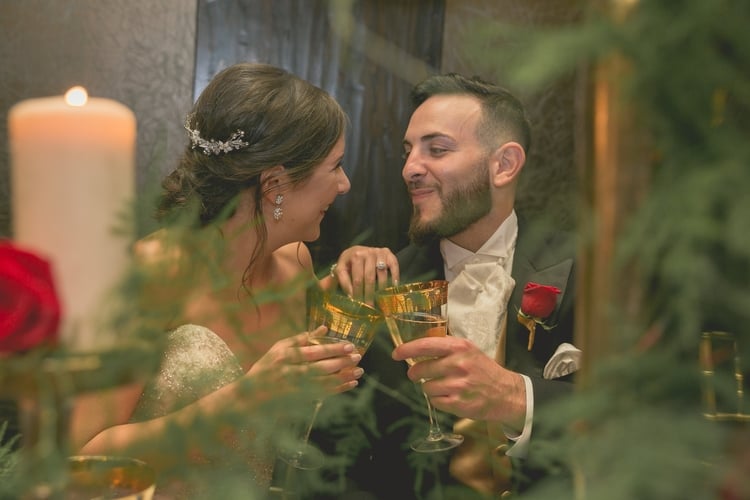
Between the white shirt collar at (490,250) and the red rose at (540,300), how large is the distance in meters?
0.36

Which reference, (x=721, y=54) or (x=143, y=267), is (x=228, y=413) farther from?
(x=721, y=54)

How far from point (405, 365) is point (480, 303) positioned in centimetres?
28

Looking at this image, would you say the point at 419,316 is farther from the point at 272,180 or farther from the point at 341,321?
the point at 272,180

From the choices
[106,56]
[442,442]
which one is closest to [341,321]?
[442,442]

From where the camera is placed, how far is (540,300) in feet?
6.05

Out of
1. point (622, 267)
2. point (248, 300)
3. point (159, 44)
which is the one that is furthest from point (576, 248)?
point (159, 44)

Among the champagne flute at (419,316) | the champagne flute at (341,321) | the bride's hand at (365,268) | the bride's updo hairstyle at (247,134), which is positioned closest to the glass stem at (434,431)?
the champagne flute at (419,316)

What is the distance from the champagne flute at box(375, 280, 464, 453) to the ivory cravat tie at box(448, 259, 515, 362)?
67cm

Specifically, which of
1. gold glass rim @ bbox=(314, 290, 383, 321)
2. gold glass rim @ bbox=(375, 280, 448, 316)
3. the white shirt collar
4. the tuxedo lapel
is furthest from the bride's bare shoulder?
gold glass rim @ bbox=(314, 290, 383, 321)

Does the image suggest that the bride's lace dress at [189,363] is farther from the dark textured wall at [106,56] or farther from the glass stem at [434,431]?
the dark textured wall at [106,56]

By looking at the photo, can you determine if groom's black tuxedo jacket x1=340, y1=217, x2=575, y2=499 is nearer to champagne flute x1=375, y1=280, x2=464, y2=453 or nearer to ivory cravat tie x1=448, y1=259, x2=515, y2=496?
ivory cravat tie x1=448, y1=259, x2=515, y2=496

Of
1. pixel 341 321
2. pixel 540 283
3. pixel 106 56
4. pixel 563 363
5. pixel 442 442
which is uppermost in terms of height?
pixel 106 56

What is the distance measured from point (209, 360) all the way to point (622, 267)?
157 centimetres

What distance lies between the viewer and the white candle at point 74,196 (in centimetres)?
40
